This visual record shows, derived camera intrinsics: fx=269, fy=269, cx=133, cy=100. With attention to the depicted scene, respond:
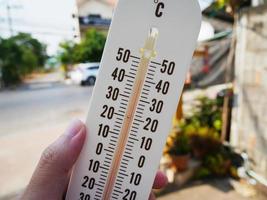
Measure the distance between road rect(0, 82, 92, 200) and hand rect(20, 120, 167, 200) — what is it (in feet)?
2.25

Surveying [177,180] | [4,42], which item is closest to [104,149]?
[4,42]

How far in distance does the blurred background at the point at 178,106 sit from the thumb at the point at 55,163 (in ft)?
1.58

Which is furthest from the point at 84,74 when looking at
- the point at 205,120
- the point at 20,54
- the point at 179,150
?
the point at 205,120

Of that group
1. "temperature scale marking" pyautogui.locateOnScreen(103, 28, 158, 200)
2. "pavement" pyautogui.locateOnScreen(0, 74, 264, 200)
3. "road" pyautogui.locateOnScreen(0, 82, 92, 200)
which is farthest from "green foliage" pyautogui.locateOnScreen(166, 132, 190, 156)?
"temperature scale marking" pyautogui.locateOnScreen(103, 28, 158, 200)

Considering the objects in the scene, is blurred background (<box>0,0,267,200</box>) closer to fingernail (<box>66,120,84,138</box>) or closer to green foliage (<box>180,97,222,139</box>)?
green foliage (<box>180,97,222,139</box>)

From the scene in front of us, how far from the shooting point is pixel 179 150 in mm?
1777

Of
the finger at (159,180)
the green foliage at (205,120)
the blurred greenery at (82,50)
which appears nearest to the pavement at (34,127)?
the blurred greenery at (82,50)

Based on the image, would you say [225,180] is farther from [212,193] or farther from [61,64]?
[61,64]

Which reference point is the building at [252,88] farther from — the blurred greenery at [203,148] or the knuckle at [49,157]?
the knuckle at [49,157]

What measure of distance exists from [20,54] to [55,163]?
0.66 m

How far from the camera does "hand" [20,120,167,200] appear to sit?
18.6 inches

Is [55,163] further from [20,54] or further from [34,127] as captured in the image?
[34,127]

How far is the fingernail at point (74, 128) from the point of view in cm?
47

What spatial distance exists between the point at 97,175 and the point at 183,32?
0.95ft
